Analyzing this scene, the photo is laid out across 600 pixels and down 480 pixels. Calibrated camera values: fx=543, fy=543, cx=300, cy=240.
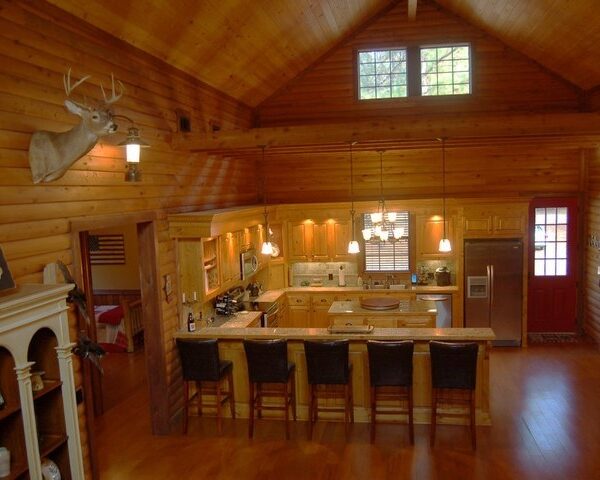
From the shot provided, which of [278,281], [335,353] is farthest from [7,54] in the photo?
[278,281]

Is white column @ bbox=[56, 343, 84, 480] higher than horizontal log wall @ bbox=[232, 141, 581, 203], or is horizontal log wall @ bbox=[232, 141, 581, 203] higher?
horizontal log wall @ bbox=[232, 141, 581, 203]

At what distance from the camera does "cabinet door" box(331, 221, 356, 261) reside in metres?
9.45

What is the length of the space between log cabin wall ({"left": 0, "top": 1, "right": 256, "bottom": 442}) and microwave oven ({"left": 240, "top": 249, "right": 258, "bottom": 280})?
1117mm

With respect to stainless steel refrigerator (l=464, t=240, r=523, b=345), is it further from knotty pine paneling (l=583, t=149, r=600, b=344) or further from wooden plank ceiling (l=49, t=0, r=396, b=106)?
wooden plank ceiling (l=49, t=0, r=396, b=106)

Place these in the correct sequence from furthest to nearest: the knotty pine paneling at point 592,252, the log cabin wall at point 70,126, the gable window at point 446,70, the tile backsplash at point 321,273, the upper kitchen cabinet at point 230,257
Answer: the tile backsplash at point 321,273, the gable window at point 446,70, the knotty pine paneling at point 592,252, the upper kitchen cabinet at point 230,257, the log cabin wall at point 70,126

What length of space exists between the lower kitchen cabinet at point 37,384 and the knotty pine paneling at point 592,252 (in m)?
7.97

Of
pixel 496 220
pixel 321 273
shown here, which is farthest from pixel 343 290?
pixel 496 220

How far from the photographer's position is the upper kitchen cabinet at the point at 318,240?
31.0 feet

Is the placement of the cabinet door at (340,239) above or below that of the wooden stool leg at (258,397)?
above

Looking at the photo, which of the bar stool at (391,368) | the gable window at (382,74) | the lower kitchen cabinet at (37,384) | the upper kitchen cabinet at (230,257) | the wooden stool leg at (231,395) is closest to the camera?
the lower kitchen cabinet at (37,384)

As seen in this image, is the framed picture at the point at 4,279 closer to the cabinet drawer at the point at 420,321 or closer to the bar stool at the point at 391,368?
the bar stool at the point at 391,368

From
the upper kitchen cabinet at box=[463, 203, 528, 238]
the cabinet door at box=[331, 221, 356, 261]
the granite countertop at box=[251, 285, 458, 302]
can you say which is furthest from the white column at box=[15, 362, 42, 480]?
the upper kitchen cabinet at box=[463, 203, 528, 238]

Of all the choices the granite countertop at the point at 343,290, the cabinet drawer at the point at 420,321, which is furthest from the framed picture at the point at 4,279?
the cabinet drawer at the point at 420,321

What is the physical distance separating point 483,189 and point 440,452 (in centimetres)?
528
